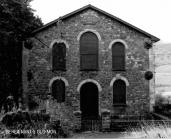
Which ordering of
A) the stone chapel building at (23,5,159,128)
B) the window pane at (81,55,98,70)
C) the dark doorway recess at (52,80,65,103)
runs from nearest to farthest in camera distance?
1. the dark doorway recess at (52,80,65,103)
2. the stone chapel building at (23,5,159,128)
3. the window pane at (81,55,98,70)

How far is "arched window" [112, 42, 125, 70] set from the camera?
22203 millimetres

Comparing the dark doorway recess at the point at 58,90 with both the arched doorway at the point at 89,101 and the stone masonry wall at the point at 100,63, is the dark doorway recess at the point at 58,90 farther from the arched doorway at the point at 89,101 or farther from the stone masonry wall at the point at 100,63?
the arched doorway at the point at 89,101

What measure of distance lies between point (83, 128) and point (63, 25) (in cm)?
738

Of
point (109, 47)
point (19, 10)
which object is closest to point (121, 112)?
point (109, 47)

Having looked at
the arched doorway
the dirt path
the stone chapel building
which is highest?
the stone chapel building

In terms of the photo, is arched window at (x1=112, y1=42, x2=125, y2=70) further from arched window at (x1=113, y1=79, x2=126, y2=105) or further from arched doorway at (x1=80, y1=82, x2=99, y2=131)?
arched doorway at (x1=80, y1=82, x2=99, y2=131)

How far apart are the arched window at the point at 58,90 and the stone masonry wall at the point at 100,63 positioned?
369 millimetres

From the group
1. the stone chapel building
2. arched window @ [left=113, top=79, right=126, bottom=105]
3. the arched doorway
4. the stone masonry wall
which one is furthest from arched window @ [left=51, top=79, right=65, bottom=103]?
arched window @ [left=113, top=79, right=126, bottom=105]

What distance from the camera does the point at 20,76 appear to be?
22.9 meters

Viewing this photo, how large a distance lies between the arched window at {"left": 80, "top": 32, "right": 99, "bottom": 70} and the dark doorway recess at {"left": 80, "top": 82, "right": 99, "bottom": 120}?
1458mm

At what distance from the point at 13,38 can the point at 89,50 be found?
17.1 ft

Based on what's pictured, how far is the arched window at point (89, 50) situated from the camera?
22.2m

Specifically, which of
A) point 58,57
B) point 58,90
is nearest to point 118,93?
point 58,90

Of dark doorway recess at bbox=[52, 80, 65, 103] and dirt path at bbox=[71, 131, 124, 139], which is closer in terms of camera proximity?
dirt path at bbox=[71, 131, 124, 139]
